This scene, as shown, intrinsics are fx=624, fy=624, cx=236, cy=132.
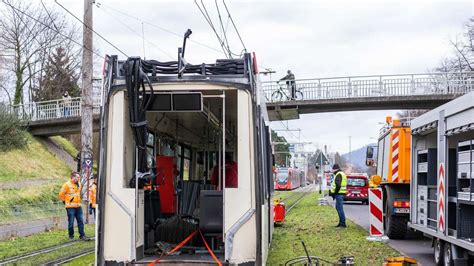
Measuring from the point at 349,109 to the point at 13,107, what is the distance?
19.4 m

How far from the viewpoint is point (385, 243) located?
14062 mm

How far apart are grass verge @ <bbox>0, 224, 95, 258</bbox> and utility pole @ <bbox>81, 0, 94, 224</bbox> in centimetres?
316

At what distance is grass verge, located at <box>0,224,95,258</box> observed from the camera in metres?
12.5

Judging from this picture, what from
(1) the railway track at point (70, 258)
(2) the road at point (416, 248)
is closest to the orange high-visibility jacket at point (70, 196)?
(1) the railway track at point (70, 258)

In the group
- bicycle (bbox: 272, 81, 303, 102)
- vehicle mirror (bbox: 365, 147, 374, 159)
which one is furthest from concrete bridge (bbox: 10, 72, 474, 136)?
vehicle mirror (bbox: 365, 147, 374, 159)

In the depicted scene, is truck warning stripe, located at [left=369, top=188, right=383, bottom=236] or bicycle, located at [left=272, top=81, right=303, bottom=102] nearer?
truck warning stripe, located at [left=369, top=188, right=383, bottom=236]

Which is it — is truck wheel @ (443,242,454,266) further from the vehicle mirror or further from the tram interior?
the vehicle mirror

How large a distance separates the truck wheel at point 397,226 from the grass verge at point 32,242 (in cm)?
760

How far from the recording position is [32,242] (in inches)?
559

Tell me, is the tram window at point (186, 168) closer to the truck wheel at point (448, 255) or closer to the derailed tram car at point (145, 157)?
the derailed tram car at point (145, 157)

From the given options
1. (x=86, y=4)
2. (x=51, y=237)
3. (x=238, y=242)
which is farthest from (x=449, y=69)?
(x=238, y=242)

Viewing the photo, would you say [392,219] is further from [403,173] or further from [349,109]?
[349,109]

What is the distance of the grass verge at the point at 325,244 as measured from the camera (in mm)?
11676

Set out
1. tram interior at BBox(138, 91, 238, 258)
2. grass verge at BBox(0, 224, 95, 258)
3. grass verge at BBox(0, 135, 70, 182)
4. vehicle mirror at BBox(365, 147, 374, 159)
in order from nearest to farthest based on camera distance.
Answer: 1. tram interior at BBox(138, 91, 238, 258)
2. grass verge at BBox(0, 224, 95, 258)
3. vehicle mirror at BBox(365, 147, 374, 159)
4. grass verge at BBox(0, 135, 70, 182)
